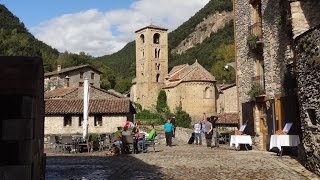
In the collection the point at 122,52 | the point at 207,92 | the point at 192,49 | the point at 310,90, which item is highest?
the point at 122,52

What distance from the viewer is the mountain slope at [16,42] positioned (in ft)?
239

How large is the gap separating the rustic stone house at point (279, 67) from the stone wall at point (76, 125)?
1720 centimetres

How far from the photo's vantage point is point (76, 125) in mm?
36250

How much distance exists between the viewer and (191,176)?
33.7 feet

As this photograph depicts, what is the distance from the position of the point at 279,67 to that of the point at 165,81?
198 feet

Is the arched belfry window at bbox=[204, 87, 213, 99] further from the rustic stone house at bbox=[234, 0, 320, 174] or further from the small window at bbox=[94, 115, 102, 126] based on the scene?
the rustic stone house at bbox=[234, 0, 320, 174]

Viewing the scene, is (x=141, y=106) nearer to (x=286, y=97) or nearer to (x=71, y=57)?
(x=71, y=57)

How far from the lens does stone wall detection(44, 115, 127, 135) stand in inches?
1399

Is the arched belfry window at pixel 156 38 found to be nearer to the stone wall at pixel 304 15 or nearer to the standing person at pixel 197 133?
the standing person at pixel 197 133

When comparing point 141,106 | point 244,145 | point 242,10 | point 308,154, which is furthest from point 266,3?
point 141,106

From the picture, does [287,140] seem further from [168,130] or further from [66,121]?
[66,121]

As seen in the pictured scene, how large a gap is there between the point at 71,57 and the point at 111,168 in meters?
82.1

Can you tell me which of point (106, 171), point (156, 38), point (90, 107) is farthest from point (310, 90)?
point (156, 38)

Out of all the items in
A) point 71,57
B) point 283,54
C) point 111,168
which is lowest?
point 111,168
